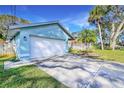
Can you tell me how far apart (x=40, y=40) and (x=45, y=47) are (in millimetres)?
736

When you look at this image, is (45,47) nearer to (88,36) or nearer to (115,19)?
(115,19)

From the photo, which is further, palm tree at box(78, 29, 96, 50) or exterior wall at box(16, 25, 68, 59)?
palm tree at box(78, 29, 96, 50)

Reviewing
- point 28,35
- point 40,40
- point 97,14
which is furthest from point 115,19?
point 28,35

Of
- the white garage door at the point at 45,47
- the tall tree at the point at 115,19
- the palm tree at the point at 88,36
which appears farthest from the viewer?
the palm tree at the point at 88,36

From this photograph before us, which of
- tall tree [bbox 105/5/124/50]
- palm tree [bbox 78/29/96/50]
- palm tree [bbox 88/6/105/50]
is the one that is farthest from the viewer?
palm tree [bbox 78/29/96/50]

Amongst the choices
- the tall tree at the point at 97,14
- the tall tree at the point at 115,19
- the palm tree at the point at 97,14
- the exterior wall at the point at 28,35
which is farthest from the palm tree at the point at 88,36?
the exterior wall at the point at 28,35

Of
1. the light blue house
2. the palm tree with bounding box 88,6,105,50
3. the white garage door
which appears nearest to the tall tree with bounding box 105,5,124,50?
the palm tree with bounding box 88,6,105,50

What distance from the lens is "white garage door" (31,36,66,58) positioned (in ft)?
38.6

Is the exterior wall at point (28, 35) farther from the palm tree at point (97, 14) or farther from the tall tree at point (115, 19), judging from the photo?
the tall tree at point (115, 19)

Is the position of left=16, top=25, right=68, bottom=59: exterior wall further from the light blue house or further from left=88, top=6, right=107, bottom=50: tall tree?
left=88, top=6, right=107, bottom=50: tall tree

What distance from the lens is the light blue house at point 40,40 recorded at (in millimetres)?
11289

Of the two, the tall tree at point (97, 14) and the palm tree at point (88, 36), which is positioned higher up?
the tall tree at point (97, 14)
